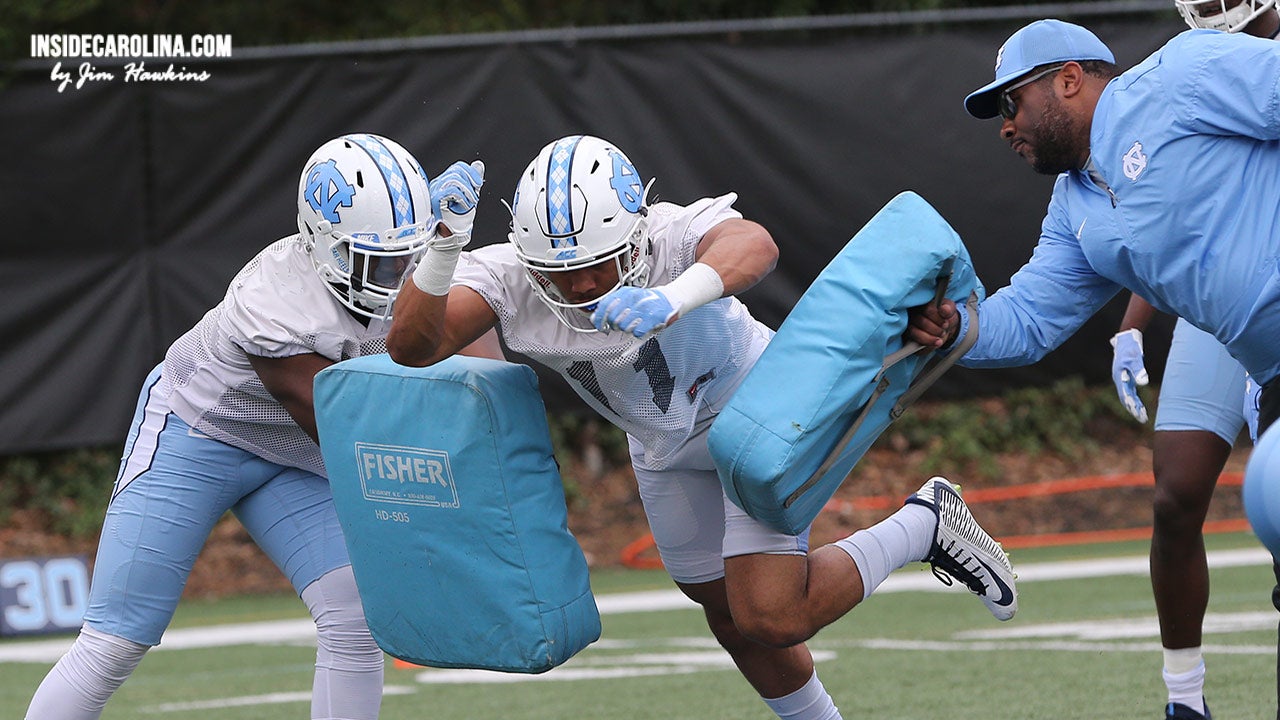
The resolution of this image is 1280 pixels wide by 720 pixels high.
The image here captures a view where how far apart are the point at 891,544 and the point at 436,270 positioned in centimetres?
136

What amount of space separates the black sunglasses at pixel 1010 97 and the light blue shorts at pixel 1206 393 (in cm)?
96

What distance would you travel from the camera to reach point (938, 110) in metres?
8.51

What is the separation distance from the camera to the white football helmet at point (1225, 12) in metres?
4.68

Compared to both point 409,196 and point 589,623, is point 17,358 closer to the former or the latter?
point 409,196

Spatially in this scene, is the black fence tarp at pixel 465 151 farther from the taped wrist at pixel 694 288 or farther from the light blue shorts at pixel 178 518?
the taped wrist at pixel 694 288

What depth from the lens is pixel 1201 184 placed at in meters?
3.61

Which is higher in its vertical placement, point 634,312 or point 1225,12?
point 1225,12

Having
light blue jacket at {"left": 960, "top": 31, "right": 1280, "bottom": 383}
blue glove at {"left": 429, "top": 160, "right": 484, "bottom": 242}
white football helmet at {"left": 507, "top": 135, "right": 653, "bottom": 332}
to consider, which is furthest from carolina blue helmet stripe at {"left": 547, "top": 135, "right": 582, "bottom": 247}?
light blue jacket at {"left": 960, "top": 31, "right": 1280, "bottom": 383}

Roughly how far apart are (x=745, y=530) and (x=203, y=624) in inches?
177

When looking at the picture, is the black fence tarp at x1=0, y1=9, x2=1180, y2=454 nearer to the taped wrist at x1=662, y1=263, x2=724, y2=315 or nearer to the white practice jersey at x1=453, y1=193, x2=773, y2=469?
the white practice jersey at x1=453, y1=193, x2=773, y2=469

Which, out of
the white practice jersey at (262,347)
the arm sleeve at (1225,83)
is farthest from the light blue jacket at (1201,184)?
the white practice jersey at (262,347)

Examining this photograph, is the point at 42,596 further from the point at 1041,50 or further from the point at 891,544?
the point at 1041,50
